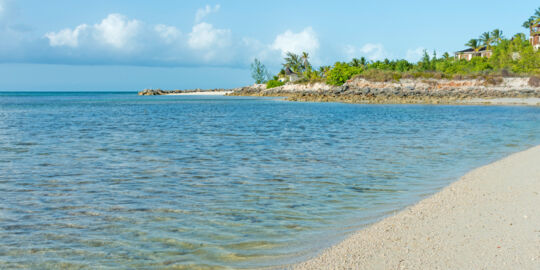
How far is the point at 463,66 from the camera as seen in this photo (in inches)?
3610

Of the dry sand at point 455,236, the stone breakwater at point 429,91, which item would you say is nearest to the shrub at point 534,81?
the stone breakwater at point 429,91

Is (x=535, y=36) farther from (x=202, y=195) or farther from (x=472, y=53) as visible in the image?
(x=202, y=195)

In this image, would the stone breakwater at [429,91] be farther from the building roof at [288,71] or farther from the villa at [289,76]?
the building roof at [288,71]

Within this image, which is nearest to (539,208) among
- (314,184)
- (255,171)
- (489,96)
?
(314,184)

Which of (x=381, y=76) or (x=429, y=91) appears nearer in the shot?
(x=429, y=91)

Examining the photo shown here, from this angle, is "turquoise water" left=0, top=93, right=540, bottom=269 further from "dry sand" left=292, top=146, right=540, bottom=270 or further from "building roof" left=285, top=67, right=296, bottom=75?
"building roof" left=285, top=67, right=296, bottom=75

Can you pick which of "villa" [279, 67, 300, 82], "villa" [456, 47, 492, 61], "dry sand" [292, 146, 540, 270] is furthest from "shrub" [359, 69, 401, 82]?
"dry sand" [292, 146, 540, 270]

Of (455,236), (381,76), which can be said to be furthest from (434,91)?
(455,236)

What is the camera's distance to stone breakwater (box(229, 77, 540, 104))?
68.1m

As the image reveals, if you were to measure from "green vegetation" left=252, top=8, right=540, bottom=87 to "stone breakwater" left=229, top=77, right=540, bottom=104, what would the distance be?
164cm

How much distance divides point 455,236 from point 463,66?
312ft

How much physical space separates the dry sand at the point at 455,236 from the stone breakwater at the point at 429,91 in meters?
58.1

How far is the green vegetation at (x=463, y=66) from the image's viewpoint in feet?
263

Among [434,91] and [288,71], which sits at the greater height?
[288,71]
